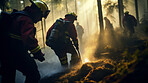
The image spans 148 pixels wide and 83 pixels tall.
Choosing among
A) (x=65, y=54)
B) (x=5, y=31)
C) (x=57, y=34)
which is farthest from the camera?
(x=65, y=54)

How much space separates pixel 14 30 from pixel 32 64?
0.82m

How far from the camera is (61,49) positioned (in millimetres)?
4262

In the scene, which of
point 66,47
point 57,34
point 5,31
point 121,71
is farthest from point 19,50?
point 66,47

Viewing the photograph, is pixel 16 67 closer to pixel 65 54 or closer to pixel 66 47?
pixel 65 54

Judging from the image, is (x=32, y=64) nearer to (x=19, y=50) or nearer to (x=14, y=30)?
(x=19, y=50)

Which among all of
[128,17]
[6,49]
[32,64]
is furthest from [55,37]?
[128,17]

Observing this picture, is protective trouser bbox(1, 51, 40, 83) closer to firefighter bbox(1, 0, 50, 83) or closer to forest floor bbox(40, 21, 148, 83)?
firefighter bbox(1, 0, 50, 83)

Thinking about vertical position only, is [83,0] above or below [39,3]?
above

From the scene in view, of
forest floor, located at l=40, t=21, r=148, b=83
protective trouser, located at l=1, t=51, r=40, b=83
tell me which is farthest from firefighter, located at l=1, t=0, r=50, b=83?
forest floor, located at l=40, t=21, r=148, b=83

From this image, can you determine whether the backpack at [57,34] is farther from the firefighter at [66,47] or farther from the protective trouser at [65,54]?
the protective trouser at [65,54]

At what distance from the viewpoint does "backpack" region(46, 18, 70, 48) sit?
13.2ft

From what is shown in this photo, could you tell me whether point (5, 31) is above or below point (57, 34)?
above

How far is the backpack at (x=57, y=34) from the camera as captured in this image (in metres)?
4.01

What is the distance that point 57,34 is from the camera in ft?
13.4
